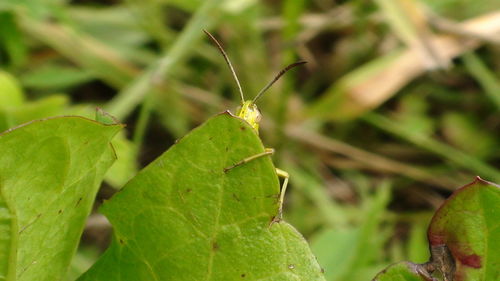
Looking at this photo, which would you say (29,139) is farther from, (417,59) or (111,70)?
(417,59)

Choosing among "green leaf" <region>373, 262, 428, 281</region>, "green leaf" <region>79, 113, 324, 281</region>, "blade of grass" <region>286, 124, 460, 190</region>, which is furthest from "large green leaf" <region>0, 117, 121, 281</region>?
"blade of grass" <region>286, 124, 460, 190</region>

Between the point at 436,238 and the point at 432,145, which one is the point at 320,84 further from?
the point at 436,238

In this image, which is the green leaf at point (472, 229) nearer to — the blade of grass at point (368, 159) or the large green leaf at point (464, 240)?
the large green leaf at point (464, 240)

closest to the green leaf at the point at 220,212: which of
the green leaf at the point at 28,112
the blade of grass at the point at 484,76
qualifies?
the green leaf at the point at 28,112

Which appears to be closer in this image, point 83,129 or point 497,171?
point 83,129

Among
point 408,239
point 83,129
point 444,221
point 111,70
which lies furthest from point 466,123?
point 83,129

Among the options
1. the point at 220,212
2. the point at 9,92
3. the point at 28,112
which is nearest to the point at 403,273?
the point at 220,212

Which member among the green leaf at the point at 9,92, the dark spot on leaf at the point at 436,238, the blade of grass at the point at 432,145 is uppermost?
the dark spot on leaf at the point at 436,238
